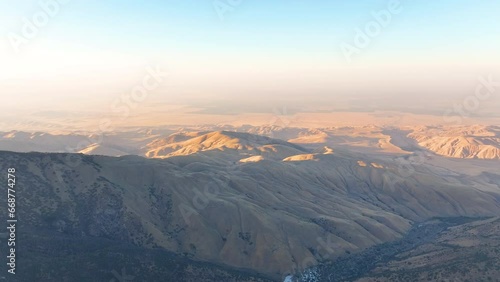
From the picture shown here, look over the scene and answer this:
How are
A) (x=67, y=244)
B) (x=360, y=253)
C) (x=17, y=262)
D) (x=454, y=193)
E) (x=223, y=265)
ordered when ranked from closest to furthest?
1. (x=17, y=262)
2. (x=67, y=244)
3. (x=223, y=265)
4. (x=360, y=253)
5. (x=454, y=193)

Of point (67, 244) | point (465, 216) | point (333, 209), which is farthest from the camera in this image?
point (465, 216)

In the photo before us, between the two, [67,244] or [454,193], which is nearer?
[67,244]

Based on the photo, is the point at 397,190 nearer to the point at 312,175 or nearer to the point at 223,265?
the point at 312,175

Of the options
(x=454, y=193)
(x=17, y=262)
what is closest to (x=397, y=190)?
(x=454, y=193)

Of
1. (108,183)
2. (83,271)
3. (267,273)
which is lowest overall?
(267,273)

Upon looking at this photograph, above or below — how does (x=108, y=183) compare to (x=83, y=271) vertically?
above

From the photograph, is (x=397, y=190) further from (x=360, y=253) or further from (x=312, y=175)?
(x=360, y=253)

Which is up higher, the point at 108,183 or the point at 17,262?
the point at 108,183

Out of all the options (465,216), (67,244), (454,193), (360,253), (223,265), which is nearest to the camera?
(67,244)

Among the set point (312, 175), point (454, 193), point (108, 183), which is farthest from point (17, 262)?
point (454, 193)
